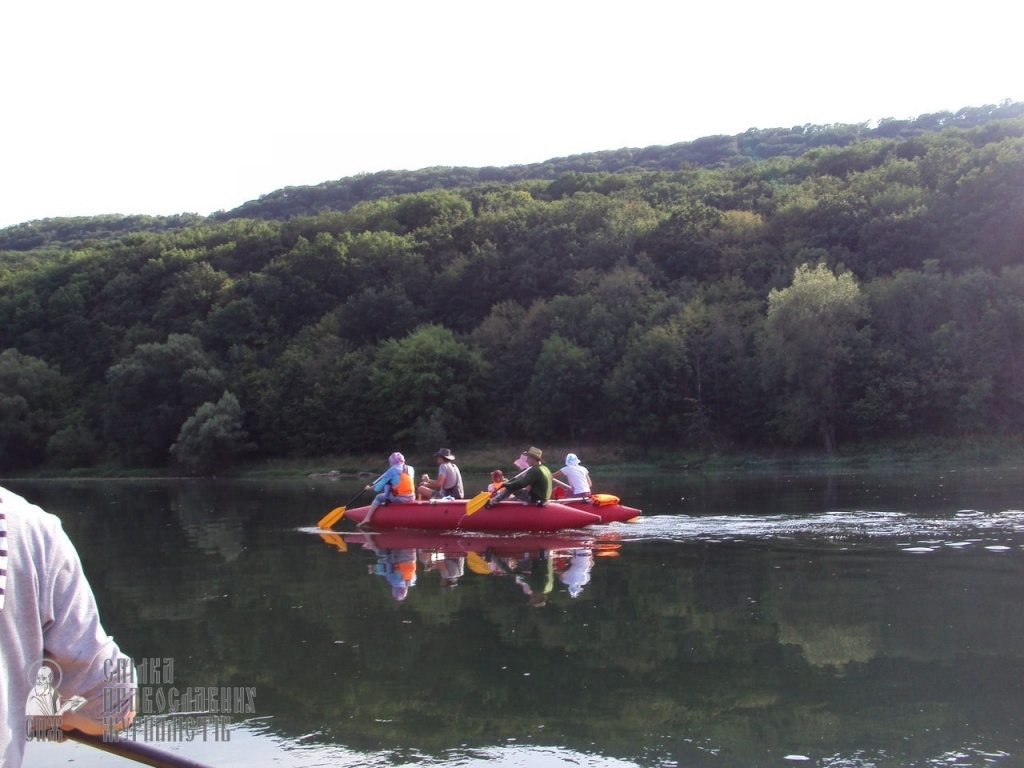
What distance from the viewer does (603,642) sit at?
888 cm

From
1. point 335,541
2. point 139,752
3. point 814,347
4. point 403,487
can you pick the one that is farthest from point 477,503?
point 814,347

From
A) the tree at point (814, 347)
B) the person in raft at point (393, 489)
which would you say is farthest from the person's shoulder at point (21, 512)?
the tree at point (814, 347)

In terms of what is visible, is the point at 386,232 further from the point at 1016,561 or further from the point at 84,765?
the point at 84,765

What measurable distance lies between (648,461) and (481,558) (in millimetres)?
30604

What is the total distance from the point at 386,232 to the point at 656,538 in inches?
2213

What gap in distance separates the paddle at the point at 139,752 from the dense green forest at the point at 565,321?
40368 millimetres

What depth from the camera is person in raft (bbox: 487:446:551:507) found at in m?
17.2

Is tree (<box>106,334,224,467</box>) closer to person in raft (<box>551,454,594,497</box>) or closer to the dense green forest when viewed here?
the dense green forest

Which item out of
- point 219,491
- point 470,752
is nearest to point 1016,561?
point 470,752

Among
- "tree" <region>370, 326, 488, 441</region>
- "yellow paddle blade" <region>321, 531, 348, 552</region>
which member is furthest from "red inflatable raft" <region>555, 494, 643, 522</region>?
"tree" <region>370, 326, 488, 441</region>

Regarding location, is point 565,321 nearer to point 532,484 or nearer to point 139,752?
point 532,484

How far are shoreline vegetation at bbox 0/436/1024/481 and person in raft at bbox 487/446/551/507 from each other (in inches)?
885

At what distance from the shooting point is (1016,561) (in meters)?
12.3

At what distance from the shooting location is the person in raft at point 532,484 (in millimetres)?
17156
